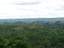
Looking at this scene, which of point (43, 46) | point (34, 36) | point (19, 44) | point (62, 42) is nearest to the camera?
point (19, 44)

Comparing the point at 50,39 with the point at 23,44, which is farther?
the point at 50,39

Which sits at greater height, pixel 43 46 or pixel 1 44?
pixel 1 44

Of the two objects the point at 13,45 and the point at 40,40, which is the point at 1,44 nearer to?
the point at 13,45

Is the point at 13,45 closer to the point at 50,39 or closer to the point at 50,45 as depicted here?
the point at 50,45

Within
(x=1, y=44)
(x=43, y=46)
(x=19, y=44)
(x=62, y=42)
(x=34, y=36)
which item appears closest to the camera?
(x=1, y=44)

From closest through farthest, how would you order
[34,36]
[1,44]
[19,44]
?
[1,44]
[19,44]
[34,36]

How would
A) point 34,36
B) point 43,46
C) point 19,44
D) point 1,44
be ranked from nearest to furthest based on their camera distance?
point 1,44 < point 19,44 < point 43,46 < point 34,36

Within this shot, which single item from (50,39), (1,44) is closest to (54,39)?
(50,39)

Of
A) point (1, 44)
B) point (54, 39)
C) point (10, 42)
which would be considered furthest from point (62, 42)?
point (1, 44)

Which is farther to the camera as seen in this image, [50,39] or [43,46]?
[50,39]
